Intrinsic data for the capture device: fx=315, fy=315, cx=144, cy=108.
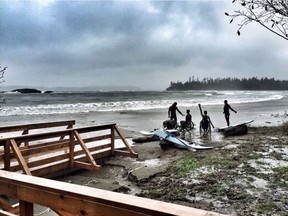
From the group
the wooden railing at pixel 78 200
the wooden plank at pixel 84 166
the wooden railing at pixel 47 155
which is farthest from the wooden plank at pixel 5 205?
the wooden plank at pixel 84 166

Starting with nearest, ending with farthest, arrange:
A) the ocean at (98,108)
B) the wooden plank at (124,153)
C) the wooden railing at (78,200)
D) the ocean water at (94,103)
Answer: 1. the wooden railing at (78,200)
2. the wooden plank at (124,153)
3. the ocean at (98,108)
4. the ocean water at (94,103)

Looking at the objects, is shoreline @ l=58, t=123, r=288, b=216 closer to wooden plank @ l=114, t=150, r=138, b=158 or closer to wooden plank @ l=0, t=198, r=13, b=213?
wooden plank @ l=114, t=150, r=138, b=158

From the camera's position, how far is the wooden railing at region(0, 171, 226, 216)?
1653 millimetres

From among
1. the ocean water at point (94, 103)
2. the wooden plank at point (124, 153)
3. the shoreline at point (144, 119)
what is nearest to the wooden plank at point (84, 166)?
the wooden plank at point (124, 153)

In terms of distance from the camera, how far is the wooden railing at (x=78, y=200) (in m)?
1.65

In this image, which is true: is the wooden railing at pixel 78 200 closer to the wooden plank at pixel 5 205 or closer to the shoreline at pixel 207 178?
the wooden plank at pixel 5 205

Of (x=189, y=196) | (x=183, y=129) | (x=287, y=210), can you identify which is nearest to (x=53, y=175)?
(x=189, y=196)

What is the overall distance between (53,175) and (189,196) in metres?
3.37

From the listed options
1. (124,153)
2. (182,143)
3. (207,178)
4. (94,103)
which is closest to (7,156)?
(124,153)

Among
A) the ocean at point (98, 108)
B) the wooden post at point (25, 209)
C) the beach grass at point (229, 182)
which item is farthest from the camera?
the ocean at point (98, 108)

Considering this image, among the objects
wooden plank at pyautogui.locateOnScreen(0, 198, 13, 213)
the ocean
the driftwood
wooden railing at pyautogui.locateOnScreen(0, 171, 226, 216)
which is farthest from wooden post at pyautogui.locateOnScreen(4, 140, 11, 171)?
the driftwood

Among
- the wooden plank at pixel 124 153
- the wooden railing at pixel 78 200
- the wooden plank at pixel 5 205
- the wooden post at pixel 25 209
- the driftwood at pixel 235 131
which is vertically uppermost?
the wooden railing at pixel 78 200

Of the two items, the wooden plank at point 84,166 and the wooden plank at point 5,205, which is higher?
the wooden plank at point 5,205

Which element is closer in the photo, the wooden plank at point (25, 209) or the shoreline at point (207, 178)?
the wooden plank at point (25, 209)
